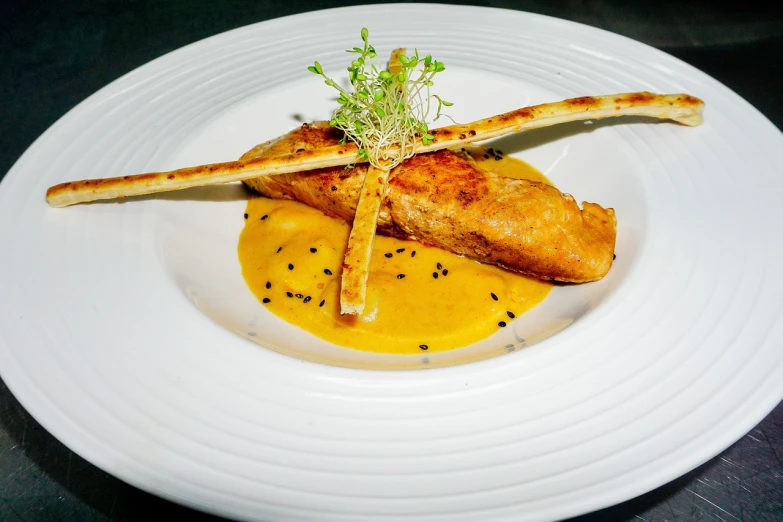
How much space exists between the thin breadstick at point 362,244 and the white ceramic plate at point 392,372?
14.2 inches

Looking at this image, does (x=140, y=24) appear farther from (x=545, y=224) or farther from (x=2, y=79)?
(x=545, y=224)

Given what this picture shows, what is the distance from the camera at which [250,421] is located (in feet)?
7.79

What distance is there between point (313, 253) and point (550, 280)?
1320mm

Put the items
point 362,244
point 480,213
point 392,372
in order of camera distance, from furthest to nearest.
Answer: point 480,213
point 362,244
point 392,372

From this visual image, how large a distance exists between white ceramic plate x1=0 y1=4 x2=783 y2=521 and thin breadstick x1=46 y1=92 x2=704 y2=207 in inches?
5.7

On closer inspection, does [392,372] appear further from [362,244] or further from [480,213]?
[480,213]

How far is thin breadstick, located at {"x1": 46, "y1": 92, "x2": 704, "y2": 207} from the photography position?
3270 millimetres

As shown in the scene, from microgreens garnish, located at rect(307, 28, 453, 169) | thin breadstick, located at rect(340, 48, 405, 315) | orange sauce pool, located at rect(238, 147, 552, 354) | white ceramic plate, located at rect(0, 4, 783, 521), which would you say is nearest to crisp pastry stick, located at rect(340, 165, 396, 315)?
thin breadstick, located at rect(340, 48, 405, 315)

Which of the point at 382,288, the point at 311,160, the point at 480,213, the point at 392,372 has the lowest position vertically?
the point at 392,372

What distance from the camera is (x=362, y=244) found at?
9.92 ft

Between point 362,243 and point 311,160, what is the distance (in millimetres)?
600

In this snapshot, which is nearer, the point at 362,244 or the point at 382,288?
the point at 362,244

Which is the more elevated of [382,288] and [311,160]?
[311,160]

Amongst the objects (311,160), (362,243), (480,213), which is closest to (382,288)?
(362,243)
